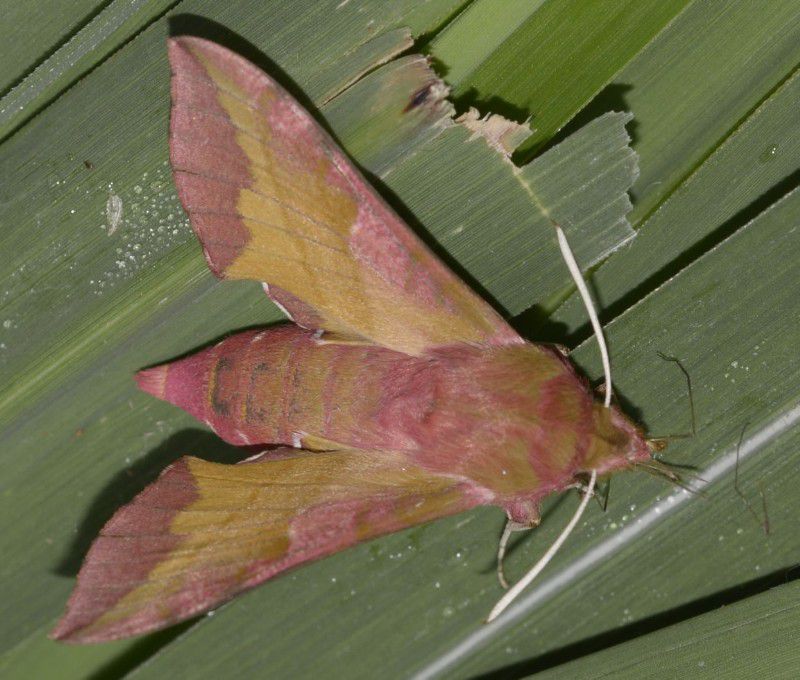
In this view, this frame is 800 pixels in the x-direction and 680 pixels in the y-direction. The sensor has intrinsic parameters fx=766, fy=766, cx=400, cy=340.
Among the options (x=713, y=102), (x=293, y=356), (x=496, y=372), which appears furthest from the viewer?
(x=713, y=102)

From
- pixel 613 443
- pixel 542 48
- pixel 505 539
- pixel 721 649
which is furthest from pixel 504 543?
pixel 542 48

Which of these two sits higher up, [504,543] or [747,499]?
[504,543]

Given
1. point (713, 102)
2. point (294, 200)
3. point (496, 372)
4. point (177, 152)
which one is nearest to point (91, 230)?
point (177, 152)

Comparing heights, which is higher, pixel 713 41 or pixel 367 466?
pixel 713 41

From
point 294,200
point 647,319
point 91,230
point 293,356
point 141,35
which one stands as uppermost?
point 141,35

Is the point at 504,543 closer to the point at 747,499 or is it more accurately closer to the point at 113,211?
the point at 747,499

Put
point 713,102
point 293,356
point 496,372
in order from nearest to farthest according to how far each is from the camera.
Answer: point 496,372, point 293,356, point 713,102

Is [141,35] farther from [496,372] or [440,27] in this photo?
[496,372]

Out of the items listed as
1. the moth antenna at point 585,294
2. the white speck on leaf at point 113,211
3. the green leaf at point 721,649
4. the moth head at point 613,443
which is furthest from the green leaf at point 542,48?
the green leaf at point 721,649
